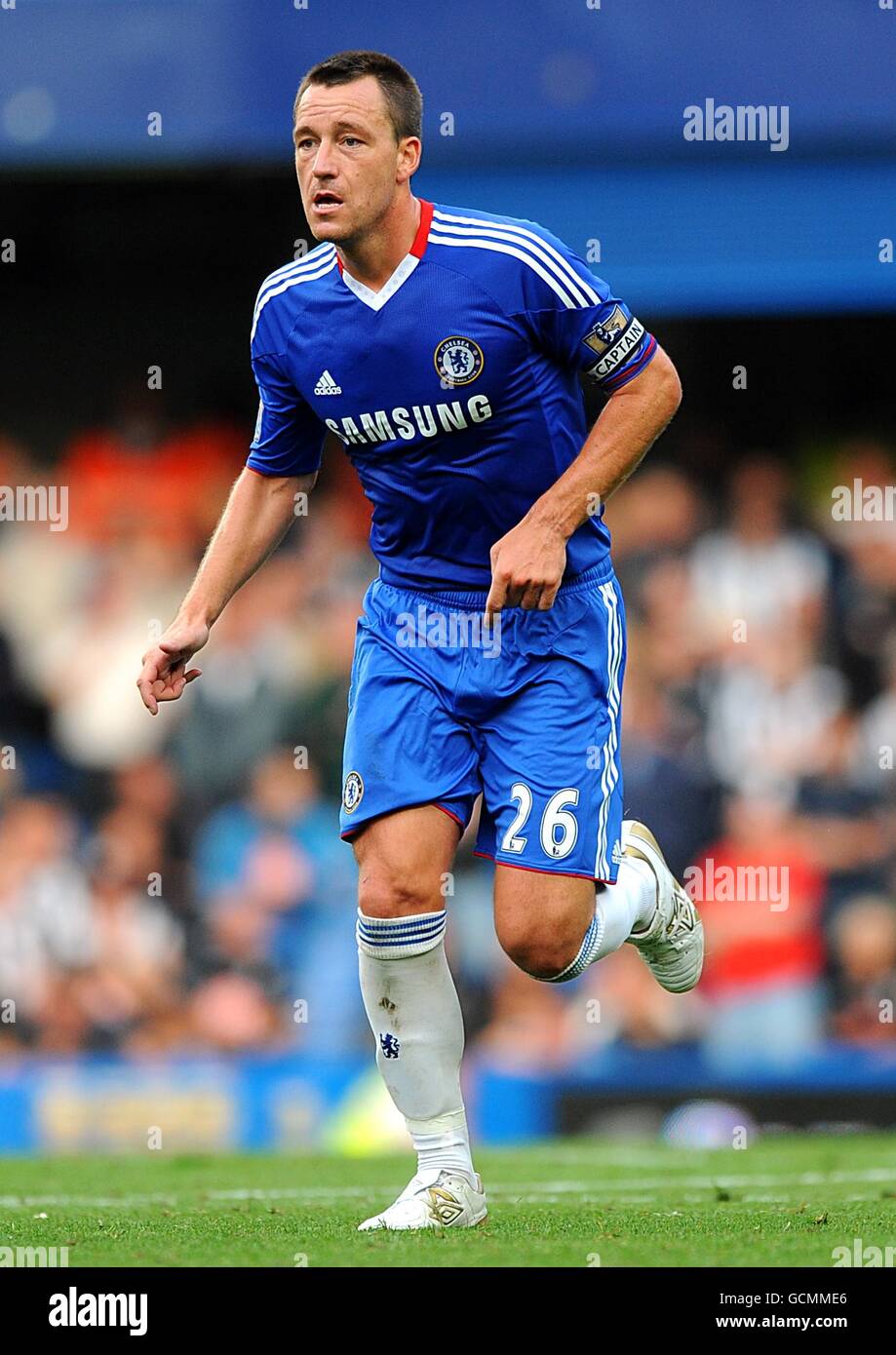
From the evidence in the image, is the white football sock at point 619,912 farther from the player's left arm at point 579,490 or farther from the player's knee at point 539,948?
the player's left arm at point 579,490

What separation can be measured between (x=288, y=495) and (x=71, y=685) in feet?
22.7

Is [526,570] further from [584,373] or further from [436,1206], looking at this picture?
[436,1206]

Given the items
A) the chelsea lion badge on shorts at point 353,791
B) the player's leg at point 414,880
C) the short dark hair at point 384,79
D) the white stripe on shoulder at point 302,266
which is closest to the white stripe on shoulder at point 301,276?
the white stripe on shoulder at point 302,266

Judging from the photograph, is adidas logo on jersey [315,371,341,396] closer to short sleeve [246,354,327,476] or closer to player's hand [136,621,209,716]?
short sleeve [246,354,327,476]

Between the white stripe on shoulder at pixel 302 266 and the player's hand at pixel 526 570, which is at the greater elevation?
the white stripe on shoulder at pixel 302 266

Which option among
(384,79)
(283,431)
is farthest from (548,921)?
(384,79)

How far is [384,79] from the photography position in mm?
5016

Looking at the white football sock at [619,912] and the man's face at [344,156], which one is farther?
the white football sock at [619,912]

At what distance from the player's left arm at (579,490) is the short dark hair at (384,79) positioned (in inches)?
33.2

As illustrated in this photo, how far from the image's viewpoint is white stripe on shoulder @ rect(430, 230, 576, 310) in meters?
5.07

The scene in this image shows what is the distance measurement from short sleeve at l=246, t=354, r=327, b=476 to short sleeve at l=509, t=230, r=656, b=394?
696 millimetres

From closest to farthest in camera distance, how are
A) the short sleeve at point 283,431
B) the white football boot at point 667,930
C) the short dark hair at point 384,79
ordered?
the short dark hair at point 384,79
the short sleeve at point 283,431
the white football boot at point 667,930

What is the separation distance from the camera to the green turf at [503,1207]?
448cm

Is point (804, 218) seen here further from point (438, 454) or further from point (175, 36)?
point (438, 454)
